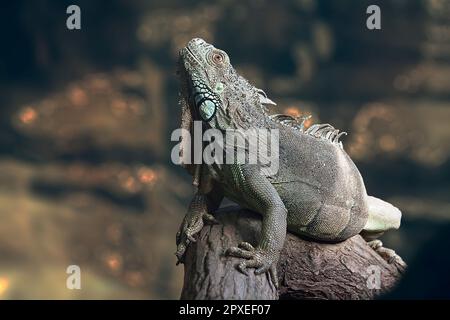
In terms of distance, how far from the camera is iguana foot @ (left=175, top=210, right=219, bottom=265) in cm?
435

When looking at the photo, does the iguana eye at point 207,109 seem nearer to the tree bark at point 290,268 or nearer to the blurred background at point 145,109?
the tree bark at point 290,268

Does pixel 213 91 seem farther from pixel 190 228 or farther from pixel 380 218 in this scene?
pixel 380 218

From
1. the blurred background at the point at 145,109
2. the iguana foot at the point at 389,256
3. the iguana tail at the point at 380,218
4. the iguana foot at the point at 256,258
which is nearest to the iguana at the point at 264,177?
the iguana foot at the point at 256,258

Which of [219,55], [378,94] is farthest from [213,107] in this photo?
[378,94]

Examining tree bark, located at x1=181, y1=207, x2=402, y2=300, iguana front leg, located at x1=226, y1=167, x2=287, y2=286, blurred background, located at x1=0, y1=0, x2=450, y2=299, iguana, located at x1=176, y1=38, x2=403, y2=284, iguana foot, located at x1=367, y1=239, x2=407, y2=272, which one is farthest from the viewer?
blurred background, located at x1=0, y1=0, x2=450, y2=299

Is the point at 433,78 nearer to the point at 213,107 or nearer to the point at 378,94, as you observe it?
the point at 378,94

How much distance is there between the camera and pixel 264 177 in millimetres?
4117

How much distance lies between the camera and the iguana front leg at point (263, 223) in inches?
153

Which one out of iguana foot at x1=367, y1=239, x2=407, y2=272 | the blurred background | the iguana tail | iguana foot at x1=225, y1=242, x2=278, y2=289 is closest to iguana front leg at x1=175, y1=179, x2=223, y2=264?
iguana foot at x1=225, y1=242, x2=278, y2=289

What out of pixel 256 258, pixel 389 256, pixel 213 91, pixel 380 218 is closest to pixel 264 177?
pixel 256 258

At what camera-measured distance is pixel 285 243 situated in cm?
444

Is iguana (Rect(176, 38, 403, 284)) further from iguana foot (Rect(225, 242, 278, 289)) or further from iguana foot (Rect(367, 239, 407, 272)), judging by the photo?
iguana foot (Rect(367, 239, 407, 272))
